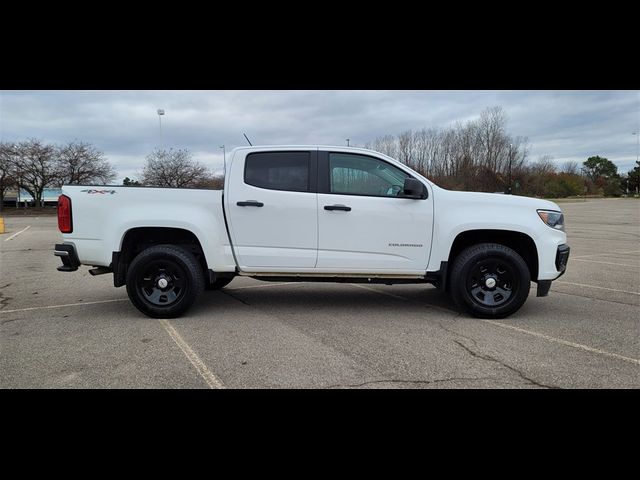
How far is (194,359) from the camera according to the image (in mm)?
3986

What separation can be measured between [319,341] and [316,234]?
136 cm

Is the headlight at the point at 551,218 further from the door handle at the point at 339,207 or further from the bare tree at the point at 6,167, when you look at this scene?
the bare tree at the point at 6,167

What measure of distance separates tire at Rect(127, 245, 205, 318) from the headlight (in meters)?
4.20

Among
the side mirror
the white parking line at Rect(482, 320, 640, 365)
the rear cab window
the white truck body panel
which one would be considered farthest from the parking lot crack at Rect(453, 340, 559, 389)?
the white truck body panel

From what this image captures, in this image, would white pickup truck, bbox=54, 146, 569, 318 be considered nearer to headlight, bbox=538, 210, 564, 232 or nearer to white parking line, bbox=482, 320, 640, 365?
headlight, bbox=538, 210, 564, 232

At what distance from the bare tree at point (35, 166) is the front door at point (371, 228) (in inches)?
1781

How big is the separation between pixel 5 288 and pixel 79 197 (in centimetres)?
341

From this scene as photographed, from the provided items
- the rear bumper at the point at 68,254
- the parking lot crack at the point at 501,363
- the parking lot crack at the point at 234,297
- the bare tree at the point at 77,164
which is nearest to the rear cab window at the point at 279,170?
the parking lot crack at the point at 234,297

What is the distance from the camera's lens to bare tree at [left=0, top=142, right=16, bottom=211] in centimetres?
4075

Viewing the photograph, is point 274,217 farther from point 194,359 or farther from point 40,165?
point 40,165

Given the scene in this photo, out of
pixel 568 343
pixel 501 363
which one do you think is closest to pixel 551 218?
pixel 568 343

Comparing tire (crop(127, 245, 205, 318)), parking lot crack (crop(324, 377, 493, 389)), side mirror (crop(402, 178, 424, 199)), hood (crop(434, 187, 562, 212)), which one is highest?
side mirror (crop(402, 178, 424, 199))

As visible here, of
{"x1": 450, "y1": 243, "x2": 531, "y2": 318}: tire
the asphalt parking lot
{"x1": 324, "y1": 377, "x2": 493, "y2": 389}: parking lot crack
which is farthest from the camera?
{"x1": 450, "y1": 243, "x2": 531, "y2": 318}: tire

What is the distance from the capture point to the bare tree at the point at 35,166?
135 ft
